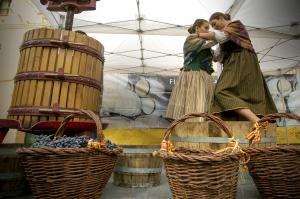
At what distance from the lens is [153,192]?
1788 mm

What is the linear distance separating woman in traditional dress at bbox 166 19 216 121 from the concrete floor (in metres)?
0.84

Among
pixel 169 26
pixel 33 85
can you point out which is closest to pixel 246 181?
pixel 33 85

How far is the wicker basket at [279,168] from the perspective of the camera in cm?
138

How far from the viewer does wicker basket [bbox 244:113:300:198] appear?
4.54 ft

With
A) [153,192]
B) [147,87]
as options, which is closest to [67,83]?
[153,192]

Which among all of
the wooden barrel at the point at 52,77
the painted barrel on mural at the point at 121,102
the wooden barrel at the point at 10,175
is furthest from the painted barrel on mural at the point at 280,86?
the wooden barrel at the point at 10,175

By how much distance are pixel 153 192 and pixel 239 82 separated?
4.02 ft

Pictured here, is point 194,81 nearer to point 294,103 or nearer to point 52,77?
point 52,77

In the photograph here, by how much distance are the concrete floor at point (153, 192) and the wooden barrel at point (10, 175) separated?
2.6 inches

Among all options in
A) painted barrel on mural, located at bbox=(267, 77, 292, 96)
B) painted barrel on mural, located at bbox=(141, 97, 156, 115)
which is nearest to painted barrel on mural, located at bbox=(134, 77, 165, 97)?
painted barrel on mural, located at bbox=(141, 97, 156, 115)

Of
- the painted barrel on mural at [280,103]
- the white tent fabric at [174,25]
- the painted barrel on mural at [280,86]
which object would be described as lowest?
the painted barrel on mural at [280,103]

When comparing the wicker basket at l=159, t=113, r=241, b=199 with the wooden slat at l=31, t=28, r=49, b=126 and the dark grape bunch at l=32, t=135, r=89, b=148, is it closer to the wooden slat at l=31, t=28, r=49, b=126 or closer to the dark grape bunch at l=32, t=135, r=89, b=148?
the dark grape bunch at l=32, t=135, r=89, b=148

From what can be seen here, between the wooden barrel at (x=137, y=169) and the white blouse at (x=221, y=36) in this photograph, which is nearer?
the wooden barrel at (x=137, y=169)

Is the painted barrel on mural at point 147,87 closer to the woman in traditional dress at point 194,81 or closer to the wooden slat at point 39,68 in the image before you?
the woman in traditional dress at point 194,81
